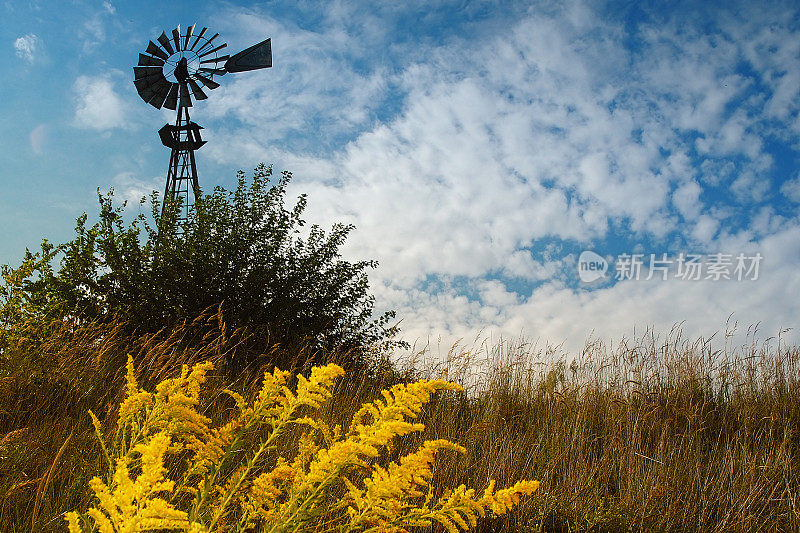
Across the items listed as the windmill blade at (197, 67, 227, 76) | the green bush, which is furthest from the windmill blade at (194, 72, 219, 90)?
the green bush

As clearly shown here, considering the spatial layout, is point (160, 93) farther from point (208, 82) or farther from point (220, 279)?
point (220, 279)

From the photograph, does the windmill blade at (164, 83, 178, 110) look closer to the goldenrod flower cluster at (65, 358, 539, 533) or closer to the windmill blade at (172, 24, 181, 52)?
the windmill blade at (172, 24, 181, 52)

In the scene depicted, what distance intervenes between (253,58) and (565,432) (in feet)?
31.5

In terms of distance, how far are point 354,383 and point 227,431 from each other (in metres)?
Result: 4.07

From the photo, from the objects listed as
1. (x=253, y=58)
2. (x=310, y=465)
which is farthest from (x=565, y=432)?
(x=253, y=58)

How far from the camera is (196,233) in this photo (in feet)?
22.8

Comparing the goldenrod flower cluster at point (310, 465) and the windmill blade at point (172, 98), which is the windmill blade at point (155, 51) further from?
the goldenrod flower cluster at point (310, 465)

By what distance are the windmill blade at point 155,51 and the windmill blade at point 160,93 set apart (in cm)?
47

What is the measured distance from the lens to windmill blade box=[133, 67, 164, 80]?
445 inches

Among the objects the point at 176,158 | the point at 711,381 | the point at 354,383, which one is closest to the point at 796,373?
the point at 711,381

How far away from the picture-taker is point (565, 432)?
497 cm

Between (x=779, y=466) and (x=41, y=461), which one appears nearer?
(x=41, y=461)

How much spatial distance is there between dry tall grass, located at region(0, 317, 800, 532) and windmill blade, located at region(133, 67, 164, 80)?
684 centimetres

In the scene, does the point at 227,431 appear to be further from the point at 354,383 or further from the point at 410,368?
the point at 410,368
